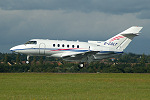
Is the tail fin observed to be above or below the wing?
above

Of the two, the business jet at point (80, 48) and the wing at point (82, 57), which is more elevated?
the business jet at point (80, 48)

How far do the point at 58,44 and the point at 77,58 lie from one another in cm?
455

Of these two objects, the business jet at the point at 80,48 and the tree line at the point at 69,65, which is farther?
the tree line at the point at 69,65

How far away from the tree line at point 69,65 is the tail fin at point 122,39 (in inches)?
1006

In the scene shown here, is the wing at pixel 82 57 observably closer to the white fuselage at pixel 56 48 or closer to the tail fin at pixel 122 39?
the white fuselage at pixel 56 48

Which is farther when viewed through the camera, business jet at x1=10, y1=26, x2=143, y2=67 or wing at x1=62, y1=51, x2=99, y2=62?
wing at x1=62, y1=51, x2=99, y2=62

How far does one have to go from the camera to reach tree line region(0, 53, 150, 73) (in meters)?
89.9

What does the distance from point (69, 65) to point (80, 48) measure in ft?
200

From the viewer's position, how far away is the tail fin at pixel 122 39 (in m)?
58.8

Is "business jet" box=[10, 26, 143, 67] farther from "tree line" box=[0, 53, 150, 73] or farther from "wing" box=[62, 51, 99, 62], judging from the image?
"tree line" box=[0, 53, 150, 73]
